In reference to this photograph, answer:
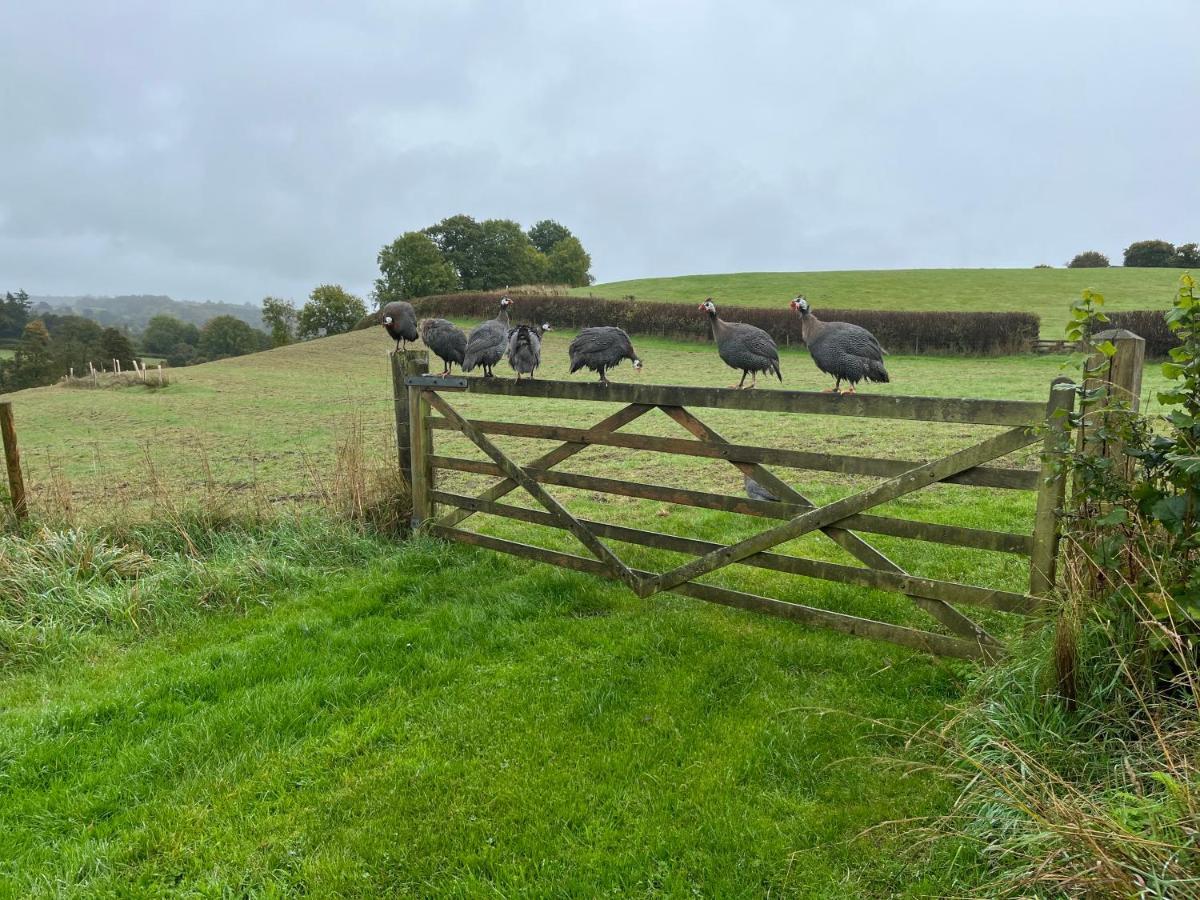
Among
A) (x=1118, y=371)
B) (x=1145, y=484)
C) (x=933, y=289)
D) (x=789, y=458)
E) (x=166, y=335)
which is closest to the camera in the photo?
(x=1145, y=484)

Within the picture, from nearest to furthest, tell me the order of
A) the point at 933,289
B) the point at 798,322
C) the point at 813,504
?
the point at 813,504
the point at 798,322
the point at 933,289

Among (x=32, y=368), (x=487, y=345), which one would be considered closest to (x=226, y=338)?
(x=32, y=368)

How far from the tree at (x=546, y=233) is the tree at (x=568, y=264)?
11825mm

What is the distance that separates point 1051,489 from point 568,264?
8288 cm

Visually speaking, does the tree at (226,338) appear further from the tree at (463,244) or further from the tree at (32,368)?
the tree at (463,244)

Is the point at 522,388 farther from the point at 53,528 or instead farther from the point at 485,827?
the point at 53,528

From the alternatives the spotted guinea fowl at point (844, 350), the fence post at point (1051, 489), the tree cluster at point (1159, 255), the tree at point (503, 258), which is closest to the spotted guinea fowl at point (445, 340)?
the spotted guinea fowl at point (844, 350)

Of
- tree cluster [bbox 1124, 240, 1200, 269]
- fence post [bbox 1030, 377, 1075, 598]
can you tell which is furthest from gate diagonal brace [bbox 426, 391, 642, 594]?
tree cluster [bbox 1124, 240, 1200, 269]

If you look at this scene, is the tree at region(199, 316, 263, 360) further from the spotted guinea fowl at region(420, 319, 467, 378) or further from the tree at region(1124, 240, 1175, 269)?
the tree at region(1124, 240, 1175, 269)

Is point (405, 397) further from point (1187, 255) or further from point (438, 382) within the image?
point (1187, 255)

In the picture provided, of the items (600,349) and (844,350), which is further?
(600,349)

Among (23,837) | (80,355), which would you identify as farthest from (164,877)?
(80,355)

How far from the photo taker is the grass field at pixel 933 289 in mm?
41094

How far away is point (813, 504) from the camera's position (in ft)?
16.0
